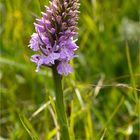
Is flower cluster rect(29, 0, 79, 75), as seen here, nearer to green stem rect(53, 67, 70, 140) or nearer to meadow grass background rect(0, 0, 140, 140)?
green stem rect(53, 67, 70, 140)

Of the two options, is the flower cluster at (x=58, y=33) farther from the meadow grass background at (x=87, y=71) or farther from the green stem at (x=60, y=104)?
the meadow grass background at (x=87, y=71)

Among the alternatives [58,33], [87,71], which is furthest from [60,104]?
[87,71]

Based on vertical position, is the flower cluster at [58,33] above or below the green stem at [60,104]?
above

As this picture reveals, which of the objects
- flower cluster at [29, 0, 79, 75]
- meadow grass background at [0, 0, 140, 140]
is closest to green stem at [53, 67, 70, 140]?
flower cluster at [29, 0, 79, 75]

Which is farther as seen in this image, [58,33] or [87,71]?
[87,71]

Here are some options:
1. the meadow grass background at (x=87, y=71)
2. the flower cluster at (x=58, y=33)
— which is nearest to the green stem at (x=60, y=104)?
the flower cluster at (x=58, y=33)

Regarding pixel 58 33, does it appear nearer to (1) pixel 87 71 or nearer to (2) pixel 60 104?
(2) pixel 60 104
